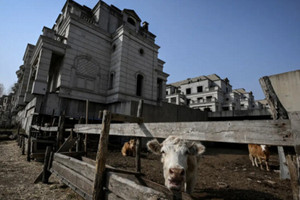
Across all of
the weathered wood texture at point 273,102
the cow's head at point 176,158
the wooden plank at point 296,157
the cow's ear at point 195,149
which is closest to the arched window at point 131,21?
the cow's head at point 176,158

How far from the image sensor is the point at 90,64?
17.7 m

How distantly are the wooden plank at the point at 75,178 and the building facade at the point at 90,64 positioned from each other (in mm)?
9859

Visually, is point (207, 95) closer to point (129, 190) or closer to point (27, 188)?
point (27, 188)

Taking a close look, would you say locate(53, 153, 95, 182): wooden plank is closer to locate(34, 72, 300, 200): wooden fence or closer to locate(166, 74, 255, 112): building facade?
locate(34, 72, 300, 200): wooden fence

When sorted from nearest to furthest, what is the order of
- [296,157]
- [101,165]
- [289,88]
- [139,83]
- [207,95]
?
1. [296,157]
2. [101,165]
3. [289,88]
4. [139,83]
5. [207,95]

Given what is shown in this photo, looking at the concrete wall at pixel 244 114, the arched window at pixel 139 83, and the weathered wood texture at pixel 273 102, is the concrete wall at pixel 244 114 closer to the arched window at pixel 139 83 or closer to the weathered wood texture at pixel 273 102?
the arched window at pixel 139 83

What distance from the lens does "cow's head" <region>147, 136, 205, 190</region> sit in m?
2.62

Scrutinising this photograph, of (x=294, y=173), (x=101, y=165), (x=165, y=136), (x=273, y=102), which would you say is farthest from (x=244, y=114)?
(x=101, y=165)

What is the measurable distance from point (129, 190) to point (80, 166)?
208cm

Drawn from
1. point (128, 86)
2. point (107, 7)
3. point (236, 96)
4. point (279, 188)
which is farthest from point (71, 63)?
point (236, 96)

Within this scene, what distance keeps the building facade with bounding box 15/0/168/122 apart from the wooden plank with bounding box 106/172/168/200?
11.9 m

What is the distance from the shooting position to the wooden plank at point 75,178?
328 cm

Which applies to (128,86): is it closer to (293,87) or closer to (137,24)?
(137,24)

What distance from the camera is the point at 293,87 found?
506 cm
